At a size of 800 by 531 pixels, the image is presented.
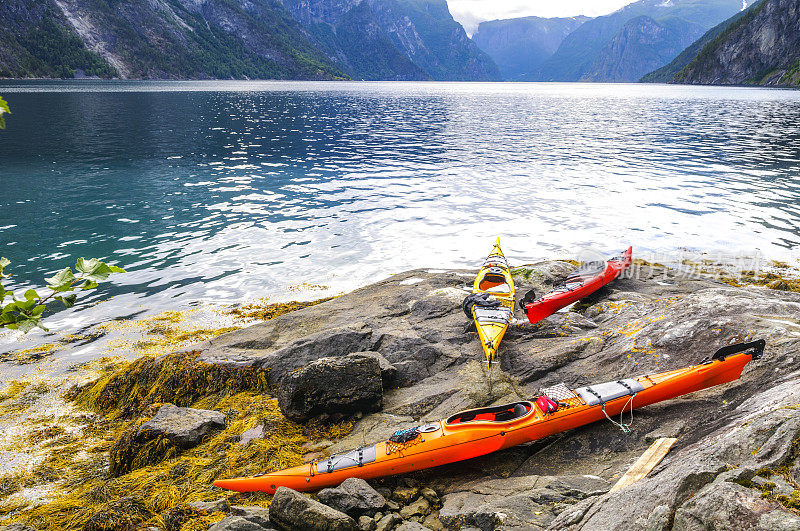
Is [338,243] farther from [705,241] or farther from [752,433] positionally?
[752,433]

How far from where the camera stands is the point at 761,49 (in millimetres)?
168500

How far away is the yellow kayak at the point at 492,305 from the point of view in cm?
1000

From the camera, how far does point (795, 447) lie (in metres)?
3.78

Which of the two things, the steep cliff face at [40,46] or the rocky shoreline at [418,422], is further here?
the steep cliff face at [40,46]

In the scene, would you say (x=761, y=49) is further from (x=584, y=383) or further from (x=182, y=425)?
(x=182, y=425)

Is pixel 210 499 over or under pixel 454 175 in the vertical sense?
under

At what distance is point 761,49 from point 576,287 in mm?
215273

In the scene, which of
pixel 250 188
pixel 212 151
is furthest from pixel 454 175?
pixel 212 151

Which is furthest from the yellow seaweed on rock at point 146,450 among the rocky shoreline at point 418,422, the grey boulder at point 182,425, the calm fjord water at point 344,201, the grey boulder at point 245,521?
the calm fjord water at point 344,201

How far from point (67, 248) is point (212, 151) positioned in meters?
22.4

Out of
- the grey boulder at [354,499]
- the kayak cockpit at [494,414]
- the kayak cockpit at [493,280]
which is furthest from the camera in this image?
the kayak cockpit at [493,280]

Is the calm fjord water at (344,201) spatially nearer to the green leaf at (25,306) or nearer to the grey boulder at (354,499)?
the grey boulder at (354,499)

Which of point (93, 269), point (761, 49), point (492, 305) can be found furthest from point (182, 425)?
point (761, 49)

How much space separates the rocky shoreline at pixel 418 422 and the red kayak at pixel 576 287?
405 mm
